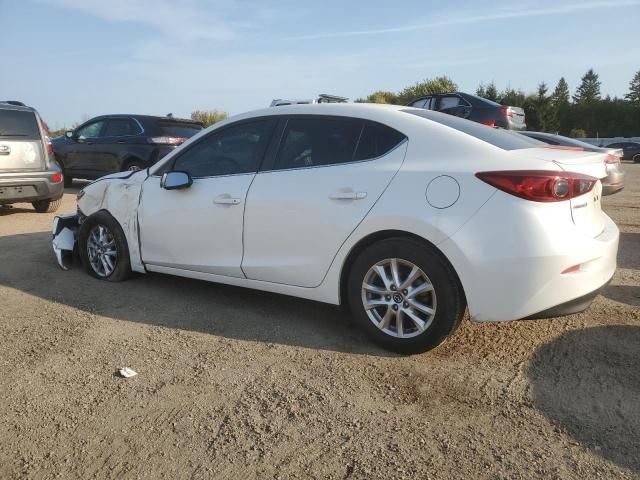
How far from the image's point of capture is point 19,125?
337 inches

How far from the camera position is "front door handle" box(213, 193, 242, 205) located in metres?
4.19


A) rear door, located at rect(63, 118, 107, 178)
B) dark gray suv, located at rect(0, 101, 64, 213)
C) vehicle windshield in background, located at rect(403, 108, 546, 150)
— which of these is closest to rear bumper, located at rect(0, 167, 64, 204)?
dark gray suv, located at rect(0, 101, 64, 213)

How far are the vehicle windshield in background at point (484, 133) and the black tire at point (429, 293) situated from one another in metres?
0.82

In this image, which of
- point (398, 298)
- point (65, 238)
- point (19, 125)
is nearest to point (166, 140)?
point (19, 125)

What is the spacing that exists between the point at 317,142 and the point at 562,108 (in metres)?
63.6

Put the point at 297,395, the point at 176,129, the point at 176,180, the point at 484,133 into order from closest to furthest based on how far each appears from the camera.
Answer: the point at 297,395 < the point at 484,133 < the point at 176,180 < the point at 176,129

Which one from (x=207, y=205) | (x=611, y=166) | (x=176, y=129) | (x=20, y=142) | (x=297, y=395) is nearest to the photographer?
(x=297, y=395)

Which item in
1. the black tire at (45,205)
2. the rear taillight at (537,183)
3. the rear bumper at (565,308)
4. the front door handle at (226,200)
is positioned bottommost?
the black tire at (45,205)

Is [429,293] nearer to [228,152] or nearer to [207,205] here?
[207,205]

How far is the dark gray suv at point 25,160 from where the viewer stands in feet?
27.3

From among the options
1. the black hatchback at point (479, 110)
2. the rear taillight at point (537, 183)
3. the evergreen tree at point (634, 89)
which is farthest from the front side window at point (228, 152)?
the evergreen tree at point (634, 89)

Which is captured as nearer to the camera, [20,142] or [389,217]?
[389,217]

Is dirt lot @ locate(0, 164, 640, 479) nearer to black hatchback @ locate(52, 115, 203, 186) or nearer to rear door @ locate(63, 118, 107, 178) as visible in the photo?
black hatchback @ locate(52, 115, 203, 186)

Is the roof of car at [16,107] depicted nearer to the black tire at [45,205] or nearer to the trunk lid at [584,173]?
the black tire at [45,205]
